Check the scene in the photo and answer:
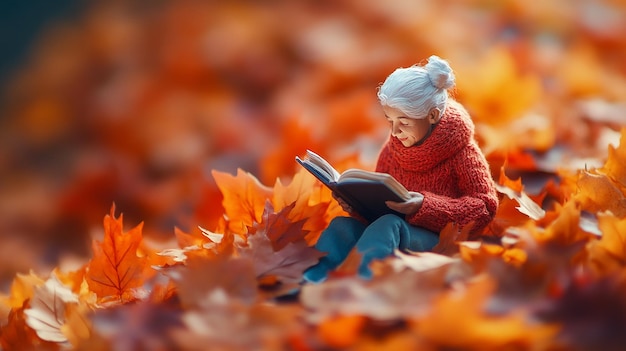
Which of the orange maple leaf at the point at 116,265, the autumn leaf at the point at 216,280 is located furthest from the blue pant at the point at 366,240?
the orange maple leaf at the point at 116,265

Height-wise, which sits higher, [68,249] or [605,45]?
[605,45]

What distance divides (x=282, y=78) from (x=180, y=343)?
95.0 inches

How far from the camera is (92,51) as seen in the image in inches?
156

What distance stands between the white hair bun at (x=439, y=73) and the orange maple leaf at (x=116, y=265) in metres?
0.55

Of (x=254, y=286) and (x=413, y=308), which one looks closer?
(x=413, y=308)

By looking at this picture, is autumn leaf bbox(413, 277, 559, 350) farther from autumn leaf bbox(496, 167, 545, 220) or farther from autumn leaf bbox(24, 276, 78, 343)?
autumn leaf bbox(24, 276, 78, 343)

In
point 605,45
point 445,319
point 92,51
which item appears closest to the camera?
point 445,319

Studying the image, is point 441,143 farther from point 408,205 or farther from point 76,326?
point 76,326

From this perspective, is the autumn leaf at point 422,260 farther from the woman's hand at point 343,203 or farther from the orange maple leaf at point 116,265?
the orange maple leaf at point 116,265

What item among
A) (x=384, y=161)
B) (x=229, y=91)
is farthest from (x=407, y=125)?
(x=229, y=91)

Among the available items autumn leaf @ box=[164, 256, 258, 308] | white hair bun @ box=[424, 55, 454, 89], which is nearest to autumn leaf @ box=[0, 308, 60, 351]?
autumn leaf @ box=[164, 256, 258, 308]

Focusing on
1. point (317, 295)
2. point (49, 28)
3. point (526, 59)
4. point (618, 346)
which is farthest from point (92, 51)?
point (618, 346)

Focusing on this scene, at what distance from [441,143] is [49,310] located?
69cm

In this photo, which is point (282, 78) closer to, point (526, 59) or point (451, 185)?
point (526, 59)
